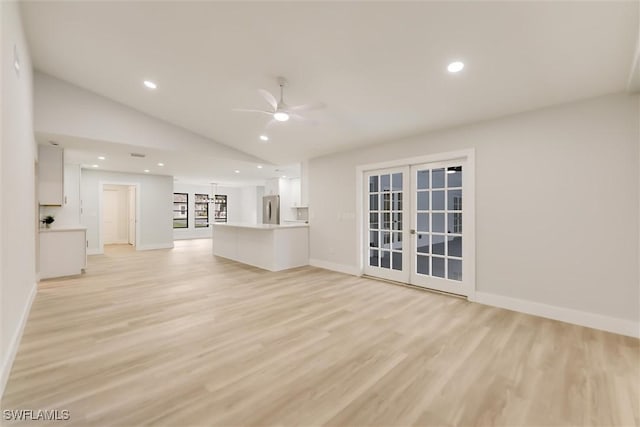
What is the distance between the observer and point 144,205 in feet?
29.6

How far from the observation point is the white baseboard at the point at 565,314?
2.81 m

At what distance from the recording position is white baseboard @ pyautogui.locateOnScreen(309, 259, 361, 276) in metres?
5.42

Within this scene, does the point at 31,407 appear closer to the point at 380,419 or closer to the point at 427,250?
the point at 380,419

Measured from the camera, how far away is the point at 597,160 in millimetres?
2986

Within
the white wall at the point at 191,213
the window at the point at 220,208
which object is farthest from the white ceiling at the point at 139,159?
the window at the point at 220,208

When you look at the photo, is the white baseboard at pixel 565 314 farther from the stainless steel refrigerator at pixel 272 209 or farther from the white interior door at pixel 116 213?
the white interior door at pixel 116 213

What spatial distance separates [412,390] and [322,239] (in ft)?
14.2

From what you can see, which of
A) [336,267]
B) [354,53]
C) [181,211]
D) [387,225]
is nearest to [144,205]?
[181,211]

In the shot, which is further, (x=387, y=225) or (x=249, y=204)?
(x=249, y=204)

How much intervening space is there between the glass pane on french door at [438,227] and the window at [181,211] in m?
10.5

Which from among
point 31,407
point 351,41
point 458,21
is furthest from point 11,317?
point 458,21

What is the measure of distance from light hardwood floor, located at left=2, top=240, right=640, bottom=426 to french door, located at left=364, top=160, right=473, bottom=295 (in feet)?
1.77

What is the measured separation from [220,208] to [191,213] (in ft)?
Result: 4.47

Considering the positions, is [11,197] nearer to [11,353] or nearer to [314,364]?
[11,353]
